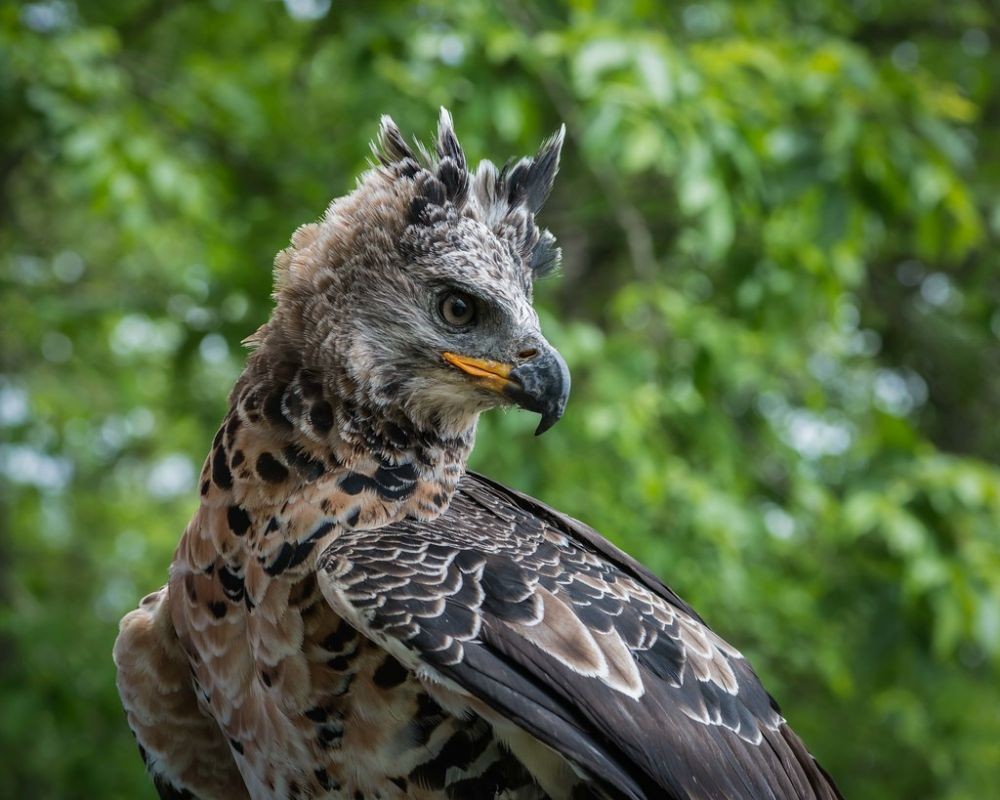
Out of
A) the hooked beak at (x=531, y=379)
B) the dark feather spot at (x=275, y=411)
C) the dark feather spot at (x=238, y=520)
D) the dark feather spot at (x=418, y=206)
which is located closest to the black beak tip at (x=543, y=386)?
the hooked beak at (x=531, y=379)

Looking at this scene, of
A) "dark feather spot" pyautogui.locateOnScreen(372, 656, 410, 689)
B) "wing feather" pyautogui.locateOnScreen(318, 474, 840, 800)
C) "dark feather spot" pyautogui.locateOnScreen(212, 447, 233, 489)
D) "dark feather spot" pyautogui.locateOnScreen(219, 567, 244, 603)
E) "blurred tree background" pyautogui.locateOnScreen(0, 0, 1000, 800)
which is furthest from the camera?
"blurred tree background" pyautogui.locateOnScreen(0, 0, 1000, 800)

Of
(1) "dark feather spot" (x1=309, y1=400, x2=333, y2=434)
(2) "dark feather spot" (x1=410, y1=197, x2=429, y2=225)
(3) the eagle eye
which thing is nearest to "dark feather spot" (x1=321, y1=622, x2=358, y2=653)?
(1) "dark feather spot" (x1=309, y1=400, x2=333, y2=434)

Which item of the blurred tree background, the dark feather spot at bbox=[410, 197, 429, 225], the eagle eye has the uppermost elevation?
the dark feather spot at bbox=[410, 197, 429, 225]

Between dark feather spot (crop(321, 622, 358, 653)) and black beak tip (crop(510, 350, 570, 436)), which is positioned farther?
black beak tip (crop(510, 350, 570, 436))

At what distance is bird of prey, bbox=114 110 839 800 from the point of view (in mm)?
2568

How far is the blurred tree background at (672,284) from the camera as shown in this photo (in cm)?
546

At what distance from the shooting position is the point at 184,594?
2.89 metres

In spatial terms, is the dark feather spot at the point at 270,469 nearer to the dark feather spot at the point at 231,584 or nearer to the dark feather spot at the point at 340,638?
the dark feather spot at the point at 231,584

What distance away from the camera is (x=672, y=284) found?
6.82 metres

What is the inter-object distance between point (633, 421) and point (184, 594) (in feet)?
9.16

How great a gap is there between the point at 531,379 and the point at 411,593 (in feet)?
2.10

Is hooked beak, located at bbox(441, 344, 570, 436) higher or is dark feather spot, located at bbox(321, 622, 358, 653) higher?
hooked beak, located at bbox(441, 344, 570, 436)

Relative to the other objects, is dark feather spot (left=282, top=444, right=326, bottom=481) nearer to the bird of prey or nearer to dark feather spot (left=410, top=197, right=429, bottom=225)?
the bird of prey

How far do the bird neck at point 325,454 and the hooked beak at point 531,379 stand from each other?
193 mm
